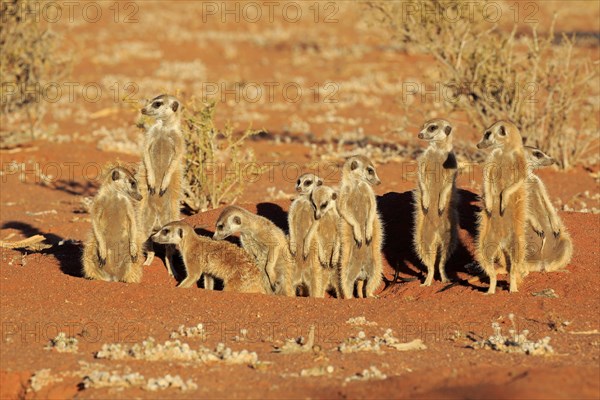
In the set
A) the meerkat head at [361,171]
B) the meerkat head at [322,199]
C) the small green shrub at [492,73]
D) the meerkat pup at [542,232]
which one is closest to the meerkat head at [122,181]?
the meerkat head at [322,199]

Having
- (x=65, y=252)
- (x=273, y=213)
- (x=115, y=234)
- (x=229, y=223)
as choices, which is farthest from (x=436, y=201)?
(x=65, y=252)

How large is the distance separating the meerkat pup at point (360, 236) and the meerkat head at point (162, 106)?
2217 millimetres

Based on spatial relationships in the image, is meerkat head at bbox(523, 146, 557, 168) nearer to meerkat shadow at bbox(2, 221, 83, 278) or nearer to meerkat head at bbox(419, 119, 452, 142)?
meerkat head at bbox(419, 119, 452, 142)

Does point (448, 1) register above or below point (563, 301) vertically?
above

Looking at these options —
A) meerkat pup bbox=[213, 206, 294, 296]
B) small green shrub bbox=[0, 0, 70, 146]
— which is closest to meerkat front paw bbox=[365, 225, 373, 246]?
meerkat pup bbox=[213, 206, 294, 296]

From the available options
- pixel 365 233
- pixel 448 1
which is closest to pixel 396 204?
pixel 365 233

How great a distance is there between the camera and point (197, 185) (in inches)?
477

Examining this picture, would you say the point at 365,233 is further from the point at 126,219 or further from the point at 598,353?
the point at 598,353

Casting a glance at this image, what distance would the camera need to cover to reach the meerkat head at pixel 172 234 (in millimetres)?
9188

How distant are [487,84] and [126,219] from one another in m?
6.80

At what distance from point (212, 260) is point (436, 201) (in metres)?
2.19

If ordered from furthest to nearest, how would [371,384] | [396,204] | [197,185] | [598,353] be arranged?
[197,185] → [396,204] → [598,353] → [371,384]

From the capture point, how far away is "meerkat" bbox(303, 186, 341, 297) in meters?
9.24

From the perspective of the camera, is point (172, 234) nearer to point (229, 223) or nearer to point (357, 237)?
point (229, 223)
